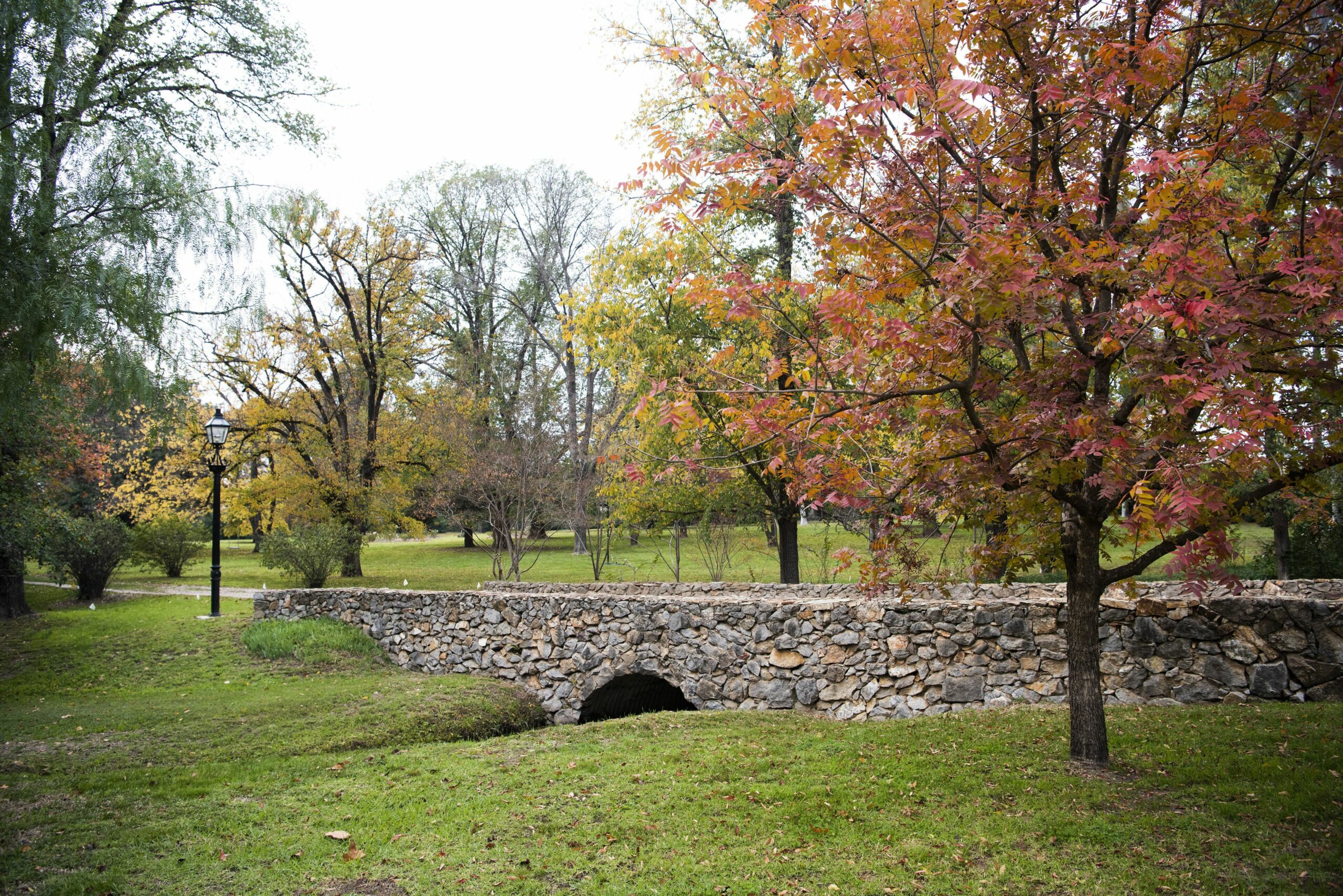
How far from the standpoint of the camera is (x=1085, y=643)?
5312 millimetres

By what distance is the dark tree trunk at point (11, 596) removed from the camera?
44.7 feet

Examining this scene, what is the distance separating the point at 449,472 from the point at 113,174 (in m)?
15.6

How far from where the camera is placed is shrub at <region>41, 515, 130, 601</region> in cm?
1461

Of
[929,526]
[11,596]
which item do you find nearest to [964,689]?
[929,526]

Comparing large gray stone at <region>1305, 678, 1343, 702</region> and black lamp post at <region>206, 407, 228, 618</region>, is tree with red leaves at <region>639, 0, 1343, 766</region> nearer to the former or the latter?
large gray stone at <region>1305, 678, 1343, 702</region>

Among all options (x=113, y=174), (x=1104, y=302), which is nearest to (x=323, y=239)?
(x=113, y=174)

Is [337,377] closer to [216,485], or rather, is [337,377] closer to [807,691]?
[216,485]

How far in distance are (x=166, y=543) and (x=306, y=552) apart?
693 centimetres

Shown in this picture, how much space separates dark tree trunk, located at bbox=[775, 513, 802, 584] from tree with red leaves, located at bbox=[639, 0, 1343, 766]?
8213 millimetres

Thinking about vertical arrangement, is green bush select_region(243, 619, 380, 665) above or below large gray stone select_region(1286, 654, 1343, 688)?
below

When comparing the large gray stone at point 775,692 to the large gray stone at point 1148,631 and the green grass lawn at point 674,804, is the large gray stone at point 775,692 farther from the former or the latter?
the large gray stone at point 1148,631

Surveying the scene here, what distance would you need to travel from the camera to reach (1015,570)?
562cm

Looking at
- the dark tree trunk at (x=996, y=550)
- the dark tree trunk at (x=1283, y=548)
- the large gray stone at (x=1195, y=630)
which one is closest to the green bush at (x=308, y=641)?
the dark tree trunk at (x=996, y=550)

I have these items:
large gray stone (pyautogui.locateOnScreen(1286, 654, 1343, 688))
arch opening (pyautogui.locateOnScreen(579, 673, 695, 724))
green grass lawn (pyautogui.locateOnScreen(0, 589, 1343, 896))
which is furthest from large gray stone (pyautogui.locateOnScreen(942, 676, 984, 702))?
arch opening (pyautogui.locateOnScreen(579, 673, 695, 724))
